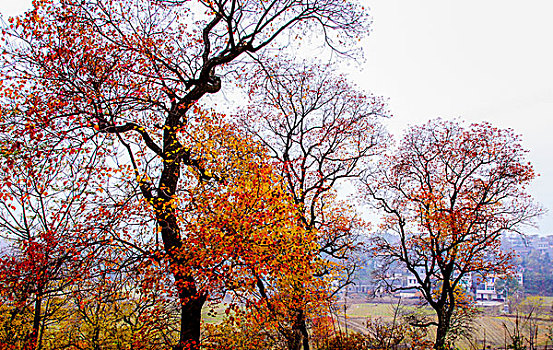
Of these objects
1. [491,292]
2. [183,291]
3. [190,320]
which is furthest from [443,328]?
[491,292]

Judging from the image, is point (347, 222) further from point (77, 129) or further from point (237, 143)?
point (77, 129)

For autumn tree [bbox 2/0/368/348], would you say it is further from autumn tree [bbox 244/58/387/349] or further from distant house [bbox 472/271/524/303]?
distant house [bbox 472/271/524/303]

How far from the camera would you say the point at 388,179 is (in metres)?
15.5

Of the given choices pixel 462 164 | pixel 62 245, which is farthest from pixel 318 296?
pixel 462 164

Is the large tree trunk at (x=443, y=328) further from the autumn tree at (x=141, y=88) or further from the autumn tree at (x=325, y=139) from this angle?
the autumn tree at (x=141, y=88)

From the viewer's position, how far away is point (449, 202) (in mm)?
14422

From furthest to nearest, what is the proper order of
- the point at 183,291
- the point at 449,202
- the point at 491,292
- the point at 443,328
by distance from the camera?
the point at 491,292
the point at 449,202
the point at 443,328
the point at 183,291

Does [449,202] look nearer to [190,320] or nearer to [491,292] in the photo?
[491,292]

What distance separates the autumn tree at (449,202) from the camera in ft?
43.2

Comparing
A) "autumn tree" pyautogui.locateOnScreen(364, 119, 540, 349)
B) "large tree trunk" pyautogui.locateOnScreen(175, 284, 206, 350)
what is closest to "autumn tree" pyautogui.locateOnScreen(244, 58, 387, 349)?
"autumn tree" pyautogui.locateOnScreen(364, 119, 540, 349)

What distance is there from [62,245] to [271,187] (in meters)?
3.77

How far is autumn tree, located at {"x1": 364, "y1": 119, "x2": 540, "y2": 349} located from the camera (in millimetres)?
13180

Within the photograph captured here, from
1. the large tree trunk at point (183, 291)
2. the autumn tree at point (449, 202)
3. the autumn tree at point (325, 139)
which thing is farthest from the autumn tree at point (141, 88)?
the autumn tree at point (449, 202)

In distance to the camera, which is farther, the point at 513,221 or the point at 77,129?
the point at 513,221
